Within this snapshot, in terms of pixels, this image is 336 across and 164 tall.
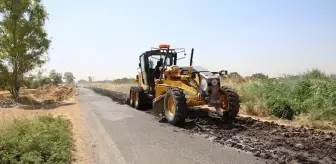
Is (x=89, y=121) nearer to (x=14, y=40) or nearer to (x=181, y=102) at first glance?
(x=181, y=102)

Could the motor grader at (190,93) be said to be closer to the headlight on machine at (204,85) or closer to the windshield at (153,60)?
the headlight on machine at (204,85)

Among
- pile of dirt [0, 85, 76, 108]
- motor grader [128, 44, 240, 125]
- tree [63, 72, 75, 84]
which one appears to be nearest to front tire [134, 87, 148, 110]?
motor grader [128, 44, 240, 125]

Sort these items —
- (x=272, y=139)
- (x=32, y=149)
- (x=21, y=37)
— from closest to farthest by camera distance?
1. (x=32, y=149)
2. (x=272, y=139)
3. (x=21, y=37)

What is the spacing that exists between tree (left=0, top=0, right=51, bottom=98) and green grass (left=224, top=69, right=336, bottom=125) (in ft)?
54.8

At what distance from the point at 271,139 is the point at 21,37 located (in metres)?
21.4

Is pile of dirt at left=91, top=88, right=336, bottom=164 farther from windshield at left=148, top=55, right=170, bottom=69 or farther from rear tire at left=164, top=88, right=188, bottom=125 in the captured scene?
windshield at left=148, top=55, right=170, bottom=69

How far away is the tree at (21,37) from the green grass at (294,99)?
54.8 ft

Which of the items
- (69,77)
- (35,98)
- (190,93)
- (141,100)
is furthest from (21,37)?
(69,77)

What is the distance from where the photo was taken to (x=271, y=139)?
7789 millimetres

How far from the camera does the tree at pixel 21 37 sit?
931 inches

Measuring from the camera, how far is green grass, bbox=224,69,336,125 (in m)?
10.3

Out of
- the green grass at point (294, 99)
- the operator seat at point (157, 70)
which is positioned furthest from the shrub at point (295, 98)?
the operator seat at point (157, 70)

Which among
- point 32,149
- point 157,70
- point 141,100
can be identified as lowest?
point 32,149

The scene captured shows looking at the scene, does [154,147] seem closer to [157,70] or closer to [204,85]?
[204,85]
